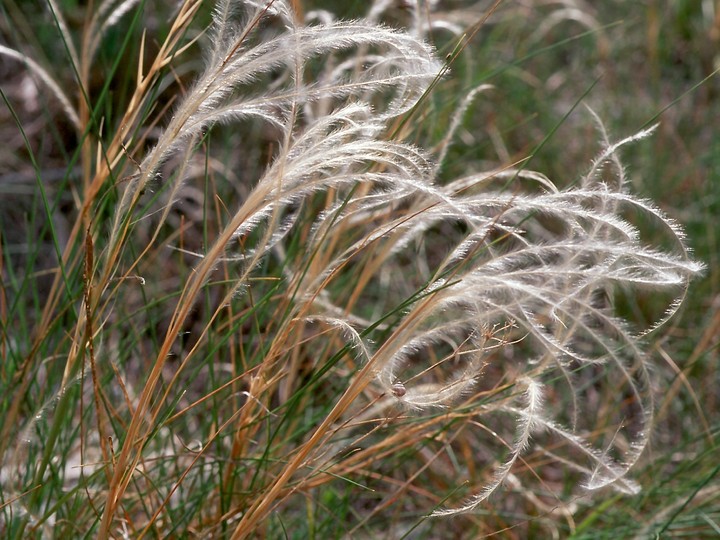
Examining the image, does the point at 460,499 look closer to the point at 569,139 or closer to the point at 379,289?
the point at 379,289

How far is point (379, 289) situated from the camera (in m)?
2.19

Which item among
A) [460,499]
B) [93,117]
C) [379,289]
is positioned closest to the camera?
[93,117]

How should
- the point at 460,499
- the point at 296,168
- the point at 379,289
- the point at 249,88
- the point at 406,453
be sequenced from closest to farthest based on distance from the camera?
the point at 296,168, the point at 406,453, the point at 460,499, the point at 379,289, the point at 249,88

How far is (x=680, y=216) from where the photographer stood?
2311 millimetres

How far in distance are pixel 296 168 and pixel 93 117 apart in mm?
341

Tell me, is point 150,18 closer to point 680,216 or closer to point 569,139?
point 569,139

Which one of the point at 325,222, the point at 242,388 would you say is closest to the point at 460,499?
the point at 242,388

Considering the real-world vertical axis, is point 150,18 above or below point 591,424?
above

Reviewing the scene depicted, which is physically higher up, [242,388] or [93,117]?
[93,117]

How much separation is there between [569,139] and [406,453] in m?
1.45

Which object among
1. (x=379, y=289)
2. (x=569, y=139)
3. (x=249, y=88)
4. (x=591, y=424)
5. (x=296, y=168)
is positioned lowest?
(x=591, y=424)

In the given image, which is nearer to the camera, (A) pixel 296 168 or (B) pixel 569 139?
(A) pixel 296 168

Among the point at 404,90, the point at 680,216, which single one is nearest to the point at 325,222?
the point at 404,90

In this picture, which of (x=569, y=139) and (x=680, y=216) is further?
(x=569, y=139)
